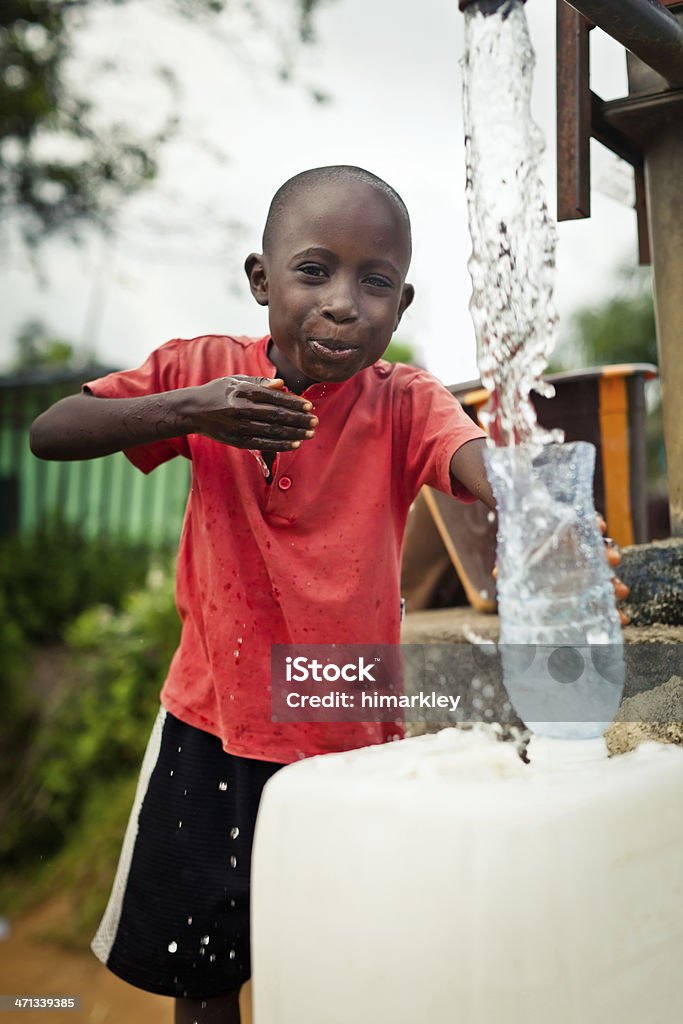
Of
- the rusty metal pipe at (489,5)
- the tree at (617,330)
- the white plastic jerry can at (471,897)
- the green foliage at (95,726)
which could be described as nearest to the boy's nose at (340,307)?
the rusty metal pipe at (489,5)

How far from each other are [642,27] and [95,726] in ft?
8.97

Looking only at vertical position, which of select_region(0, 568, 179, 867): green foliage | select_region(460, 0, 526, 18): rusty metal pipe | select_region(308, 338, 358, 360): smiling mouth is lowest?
select_region(0, 568, 179, 867): green foliage

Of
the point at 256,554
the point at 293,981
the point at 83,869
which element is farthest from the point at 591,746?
the point at 83,869

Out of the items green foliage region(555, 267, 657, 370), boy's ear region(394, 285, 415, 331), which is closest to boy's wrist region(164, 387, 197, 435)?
boy's ear region(394, 285, 415, 331)

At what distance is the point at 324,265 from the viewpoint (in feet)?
3.22

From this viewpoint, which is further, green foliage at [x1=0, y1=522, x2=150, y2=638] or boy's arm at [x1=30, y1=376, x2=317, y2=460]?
green foliage at [x1=0, y1=522, x2=150, y2=638]

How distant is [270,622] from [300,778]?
335 mm

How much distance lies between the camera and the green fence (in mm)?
4227

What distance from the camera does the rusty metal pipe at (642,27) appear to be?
3.08 ft

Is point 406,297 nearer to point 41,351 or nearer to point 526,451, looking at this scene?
point 526,451

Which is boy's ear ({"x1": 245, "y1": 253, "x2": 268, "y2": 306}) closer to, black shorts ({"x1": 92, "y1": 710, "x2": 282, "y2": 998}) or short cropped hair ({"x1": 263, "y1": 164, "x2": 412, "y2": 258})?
Answer: short cropped hair ({"x1": 263, "y1": 164, "x2": 412, "y2": 258})

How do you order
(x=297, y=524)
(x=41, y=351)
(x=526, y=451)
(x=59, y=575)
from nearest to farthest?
(x=526, y=451) → (x=297, y=524) → (x=59, y=575) → (x=41, y=351)

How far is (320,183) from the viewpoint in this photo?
1004mm

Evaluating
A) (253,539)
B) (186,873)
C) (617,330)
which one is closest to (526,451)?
(253,539)
